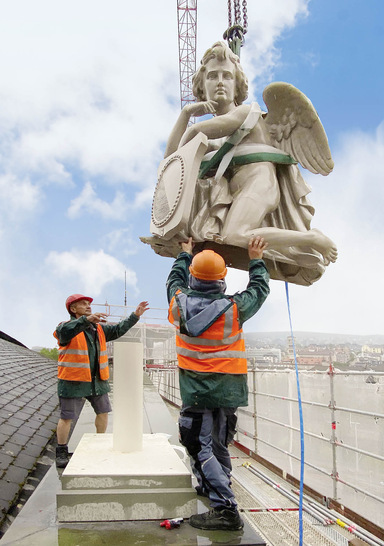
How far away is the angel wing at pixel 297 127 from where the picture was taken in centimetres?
269

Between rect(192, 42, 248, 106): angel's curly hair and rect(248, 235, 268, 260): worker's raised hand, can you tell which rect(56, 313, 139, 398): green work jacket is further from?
rect(192, 42, 248, 106): angel's curly hair

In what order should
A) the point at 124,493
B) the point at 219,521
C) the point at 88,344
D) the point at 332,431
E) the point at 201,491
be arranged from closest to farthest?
the point at 219,521 < the point at 124,493 < the point at 201,491 < the point at 88,344 < the point at 332,431

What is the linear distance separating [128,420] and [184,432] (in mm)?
589

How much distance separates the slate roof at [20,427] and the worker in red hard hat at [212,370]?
133 centimetres

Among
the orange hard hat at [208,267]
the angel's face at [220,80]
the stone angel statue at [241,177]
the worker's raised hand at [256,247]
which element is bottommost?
the orange hard hat at [208,267]

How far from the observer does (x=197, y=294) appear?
7.32 ft

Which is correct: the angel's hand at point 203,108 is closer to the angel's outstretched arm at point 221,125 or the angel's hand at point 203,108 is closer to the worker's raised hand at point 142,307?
the angel's outstretched arm at point 221,125

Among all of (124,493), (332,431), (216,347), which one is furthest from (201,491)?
(332,431)

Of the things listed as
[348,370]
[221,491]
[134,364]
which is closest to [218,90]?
[134,364]

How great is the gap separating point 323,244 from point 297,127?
29.2 inches

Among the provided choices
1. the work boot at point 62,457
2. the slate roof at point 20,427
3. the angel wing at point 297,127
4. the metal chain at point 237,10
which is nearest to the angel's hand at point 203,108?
the angel wing at point 297,127

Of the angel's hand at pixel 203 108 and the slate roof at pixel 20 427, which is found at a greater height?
the angel's hand at pixel 203 108

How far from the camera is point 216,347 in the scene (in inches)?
85.0

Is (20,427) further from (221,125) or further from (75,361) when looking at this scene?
(221,125)
